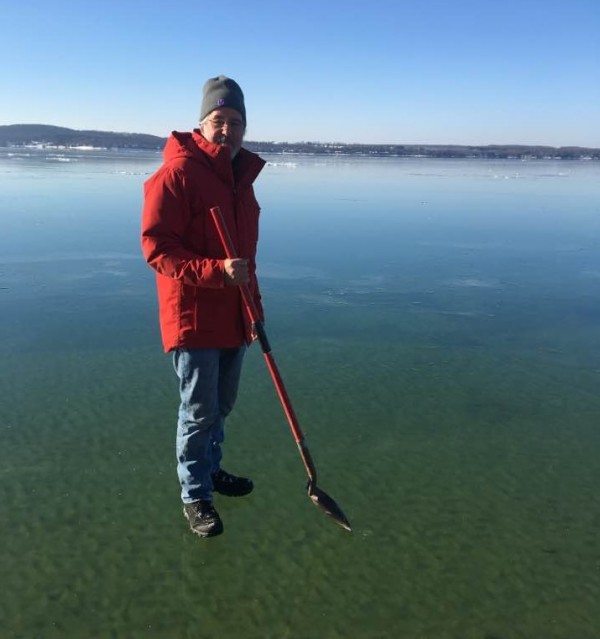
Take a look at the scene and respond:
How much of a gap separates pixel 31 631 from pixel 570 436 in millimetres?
3368

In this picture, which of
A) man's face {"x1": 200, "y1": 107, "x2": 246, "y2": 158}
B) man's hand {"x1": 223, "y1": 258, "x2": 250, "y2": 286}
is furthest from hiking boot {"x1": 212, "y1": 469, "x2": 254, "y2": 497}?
man's face {"x1": 200, "y1": 107, "x2": 246, "y2": 158}

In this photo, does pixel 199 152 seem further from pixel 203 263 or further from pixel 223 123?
pixel 203 263

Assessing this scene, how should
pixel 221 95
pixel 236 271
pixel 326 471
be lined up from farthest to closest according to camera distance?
pixel 326 471, pixel 221 95, pixel 236 271

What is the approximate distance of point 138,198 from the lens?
1795 cm

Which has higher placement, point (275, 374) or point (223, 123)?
point (223, 123)

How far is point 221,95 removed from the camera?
272 cm

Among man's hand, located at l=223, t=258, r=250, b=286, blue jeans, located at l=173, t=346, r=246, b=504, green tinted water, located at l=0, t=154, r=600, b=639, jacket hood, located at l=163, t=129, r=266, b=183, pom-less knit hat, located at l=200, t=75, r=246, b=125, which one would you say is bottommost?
green tinted water, located at l=0, t=154, r=600, b=639

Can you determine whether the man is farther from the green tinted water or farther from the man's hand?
the green tinted water

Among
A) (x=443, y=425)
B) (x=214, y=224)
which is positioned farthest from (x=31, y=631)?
(x=443, y=425)

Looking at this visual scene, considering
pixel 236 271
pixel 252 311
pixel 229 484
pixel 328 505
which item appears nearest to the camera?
pixel 236 271

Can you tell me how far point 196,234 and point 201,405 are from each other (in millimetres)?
829

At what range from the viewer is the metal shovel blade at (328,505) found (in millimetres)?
2926

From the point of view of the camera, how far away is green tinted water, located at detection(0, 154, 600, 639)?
2.49 m

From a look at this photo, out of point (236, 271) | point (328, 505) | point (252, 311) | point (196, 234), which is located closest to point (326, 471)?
point (328, 505)
